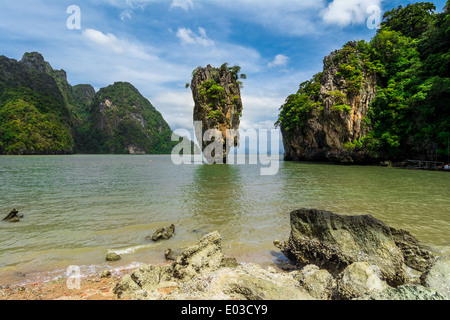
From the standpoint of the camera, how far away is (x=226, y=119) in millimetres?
42938

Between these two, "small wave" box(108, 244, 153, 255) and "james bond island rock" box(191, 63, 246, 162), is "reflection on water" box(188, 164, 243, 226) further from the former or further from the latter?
"james bond island rock" box(191, 63, 246, 162)

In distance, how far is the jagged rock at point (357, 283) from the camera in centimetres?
287

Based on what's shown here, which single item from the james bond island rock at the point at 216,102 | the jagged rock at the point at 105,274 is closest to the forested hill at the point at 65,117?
the james bond island rock at the point at 216,102

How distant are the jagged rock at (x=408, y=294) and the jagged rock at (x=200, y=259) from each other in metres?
2.86

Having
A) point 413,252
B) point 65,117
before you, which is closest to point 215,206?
point 413,252

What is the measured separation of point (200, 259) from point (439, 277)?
4.04 metres

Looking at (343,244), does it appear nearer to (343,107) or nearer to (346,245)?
(346,245)

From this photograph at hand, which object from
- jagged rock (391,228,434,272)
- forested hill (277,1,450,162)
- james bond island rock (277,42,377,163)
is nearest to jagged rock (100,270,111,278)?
jagged rock (391,228,434,272)

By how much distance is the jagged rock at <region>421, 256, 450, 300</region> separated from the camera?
2.96 metres

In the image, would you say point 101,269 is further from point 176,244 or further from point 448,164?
point 448,164

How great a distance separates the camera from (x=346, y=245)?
4.29 metres

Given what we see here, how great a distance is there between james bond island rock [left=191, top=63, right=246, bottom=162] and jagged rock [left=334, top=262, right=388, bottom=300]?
39.0 meters

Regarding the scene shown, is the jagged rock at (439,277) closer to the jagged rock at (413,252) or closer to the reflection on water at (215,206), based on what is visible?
the jagged rock at (413,252)
